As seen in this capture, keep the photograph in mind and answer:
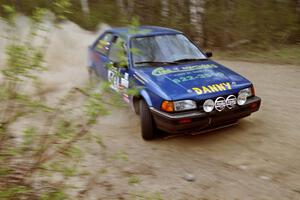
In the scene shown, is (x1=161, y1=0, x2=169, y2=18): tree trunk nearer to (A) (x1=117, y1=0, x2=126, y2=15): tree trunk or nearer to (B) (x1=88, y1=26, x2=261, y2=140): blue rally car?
(A) (x1=117, y1=0, x2=126, y2=15): tree trunk

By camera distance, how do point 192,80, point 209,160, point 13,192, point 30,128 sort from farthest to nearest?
point 192,80
point 209,160
point 30,128
point 13,192

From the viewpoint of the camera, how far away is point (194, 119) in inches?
191

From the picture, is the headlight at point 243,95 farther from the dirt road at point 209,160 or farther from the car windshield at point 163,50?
the car windshield at point 163,50

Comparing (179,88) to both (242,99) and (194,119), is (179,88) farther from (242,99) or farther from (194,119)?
(242,99)

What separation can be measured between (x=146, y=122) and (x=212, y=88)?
103cm

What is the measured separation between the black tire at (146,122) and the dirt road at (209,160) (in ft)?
0.46

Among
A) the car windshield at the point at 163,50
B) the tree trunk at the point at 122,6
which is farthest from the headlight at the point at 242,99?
the tree trunk at the point at 122,6

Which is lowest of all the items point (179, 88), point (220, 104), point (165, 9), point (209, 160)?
point (209, 160)

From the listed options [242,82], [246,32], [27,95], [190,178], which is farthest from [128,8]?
[27,95]

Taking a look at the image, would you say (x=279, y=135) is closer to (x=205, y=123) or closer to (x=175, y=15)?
(x=205, y=123)

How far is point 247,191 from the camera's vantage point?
3.99 meters

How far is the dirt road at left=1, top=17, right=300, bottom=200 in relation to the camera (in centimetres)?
402

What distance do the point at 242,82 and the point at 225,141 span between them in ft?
2.84

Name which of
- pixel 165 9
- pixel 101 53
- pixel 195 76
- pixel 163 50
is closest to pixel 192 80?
pixel 195 76
